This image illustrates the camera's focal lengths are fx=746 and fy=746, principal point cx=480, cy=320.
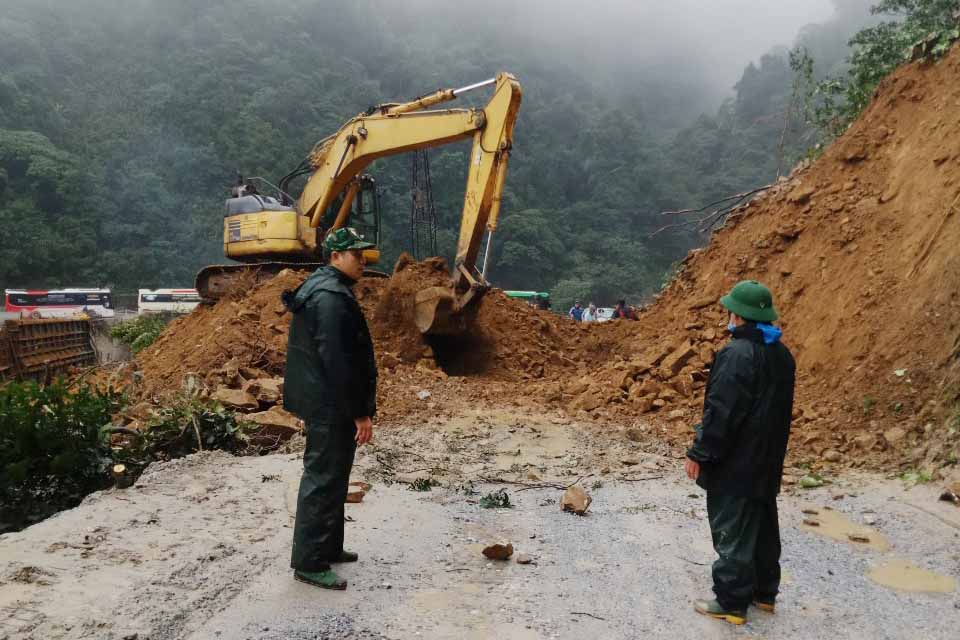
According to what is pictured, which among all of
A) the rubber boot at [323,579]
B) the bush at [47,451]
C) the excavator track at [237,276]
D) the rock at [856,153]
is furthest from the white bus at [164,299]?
the rubber boot at [323,579]

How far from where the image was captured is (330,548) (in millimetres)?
3613

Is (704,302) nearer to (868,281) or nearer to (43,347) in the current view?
(868,281)

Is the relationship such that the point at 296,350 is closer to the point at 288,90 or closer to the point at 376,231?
the point at 376,231

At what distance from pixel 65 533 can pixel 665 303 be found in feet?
34.1

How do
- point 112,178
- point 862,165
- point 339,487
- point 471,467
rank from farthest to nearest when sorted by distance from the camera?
point 112,178, point 862,165, point 471,467, point 339,487

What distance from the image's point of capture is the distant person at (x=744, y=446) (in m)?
3.20

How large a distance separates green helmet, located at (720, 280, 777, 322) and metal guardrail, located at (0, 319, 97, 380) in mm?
9741

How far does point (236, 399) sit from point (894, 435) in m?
5.95

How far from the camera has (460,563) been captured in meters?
4.00

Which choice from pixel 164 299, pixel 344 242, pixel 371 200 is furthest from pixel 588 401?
pixel 164 299

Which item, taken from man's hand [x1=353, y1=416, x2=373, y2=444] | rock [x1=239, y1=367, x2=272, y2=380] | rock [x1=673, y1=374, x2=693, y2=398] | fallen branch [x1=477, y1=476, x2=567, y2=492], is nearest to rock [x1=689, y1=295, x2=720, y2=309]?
rock [x1=673, y1=374, x2=693, y2=398]

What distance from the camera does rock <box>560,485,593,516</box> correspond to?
16.5 ft

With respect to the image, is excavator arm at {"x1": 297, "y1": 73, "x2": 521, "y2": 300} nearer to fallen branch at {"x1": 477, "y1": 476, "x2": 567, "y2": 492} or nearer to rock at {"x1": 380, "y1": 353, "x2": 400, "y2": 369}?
rock at {"x1": 380, "y1": 353, "x2": 400, "y2": 369}

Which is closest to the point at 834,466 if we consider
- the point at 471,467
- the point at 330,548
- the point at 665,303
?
the point at 471,467
